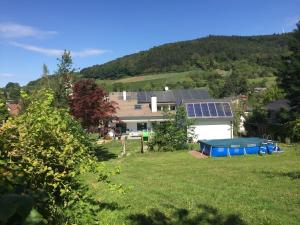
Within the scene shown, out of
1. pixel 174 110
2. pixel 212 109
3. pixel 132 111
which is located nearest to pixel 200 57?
pixel 174 110

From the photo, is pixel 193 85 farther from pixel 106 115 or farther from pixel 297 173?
pixel 297 173

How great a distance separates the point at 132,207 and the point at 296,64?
116 ft

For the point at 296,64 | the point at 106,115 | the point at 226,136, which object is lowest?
the point at 226,136

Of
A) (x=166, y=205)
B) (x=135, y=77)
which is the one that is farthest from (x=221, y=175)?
(x=135, y=77)

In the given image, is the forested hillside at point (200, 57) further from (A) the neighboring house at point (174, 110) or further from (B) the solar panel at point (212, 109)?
(B) the solar panel at point (212, 109)

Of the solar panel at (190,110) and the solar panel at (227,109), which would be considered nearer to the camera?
the solar panel at (190,110)

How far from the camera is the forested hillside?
5182 inches

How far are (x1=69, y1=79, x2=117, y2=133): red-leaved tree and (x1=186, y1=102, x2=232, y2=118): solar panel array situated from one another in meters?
17.1

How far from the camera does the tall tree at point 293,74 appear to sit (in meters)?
41.5

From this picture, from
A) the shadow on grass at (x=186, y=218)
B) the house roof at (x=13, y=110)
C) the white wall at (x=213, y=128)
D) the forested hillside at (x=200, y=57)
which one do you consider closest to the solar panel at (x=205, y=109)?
the white wall at (x=213, y=128)

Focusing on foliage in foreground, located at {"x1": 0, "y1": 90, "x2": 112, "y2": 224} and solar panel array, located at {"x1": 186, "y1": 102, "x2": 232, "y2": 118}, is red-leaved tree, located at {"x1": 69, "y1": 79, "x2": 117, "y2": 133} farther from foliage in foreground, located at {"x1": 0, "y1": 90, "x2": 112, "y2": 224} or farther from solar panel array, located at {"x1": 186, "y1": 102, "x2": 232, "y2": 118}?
foliage in foreground, located at {"x1": 0, "y1": 90, "x2": 112, "y2": 224}

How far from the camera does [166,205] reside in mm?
10695

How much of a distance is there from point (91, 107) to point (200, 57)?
114724mm

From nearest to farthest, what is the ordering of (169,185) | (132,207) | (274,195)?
(132,207) < (274,195) < (169,185)
